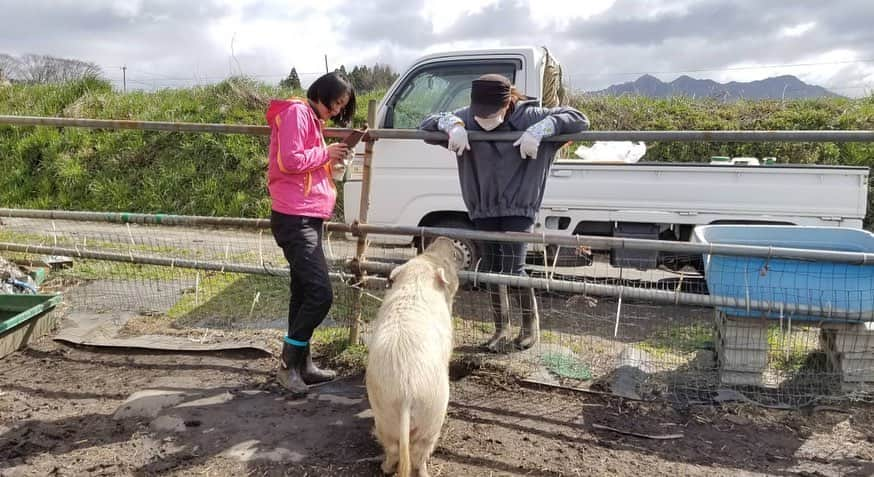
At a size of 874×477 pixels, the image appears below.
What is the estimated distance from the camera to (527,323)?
14.3ft

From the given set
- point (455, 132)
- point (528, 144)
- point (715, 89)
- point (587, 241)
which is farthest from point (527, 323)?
point (715, 89)

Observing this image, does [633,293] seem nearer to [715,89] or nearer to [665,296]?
[665,296]

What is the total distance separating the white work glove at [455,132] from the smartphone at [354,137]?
0.57 m

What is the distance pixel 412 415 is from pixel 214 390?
6.17ft

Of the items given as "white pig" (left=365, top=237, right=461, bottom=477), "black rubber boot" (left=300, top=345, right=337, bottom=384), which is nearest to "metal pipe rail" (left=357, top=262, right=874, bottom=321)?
"white pig" (left=365, top=237, right=461, bottom=477)

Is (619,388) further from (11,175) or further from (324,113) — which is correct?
(11,175)

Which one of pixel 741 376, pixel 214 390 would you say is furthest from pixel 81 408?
pixel 741 376

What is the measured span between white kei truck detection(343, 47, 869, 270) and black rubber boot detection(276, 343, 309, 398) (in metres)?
2.24

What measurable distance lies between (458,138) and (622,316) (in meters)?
2.16

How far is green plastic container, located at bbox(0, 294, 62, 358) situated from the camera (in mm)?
4520

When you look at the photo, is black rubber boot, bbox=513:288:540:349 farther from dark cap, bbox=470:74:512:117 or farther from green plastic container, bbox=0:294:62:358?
green plastic container, bbox=0:294:62:358

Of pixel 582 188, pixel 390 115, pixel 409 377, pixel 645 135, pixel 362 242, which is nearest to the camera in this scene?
pixel 409 377

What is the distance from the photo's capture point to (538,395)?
3.88 meters

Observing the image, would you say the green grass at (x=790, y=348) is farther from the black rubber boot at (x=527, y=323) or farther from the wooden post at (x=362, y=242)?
the wooden post at (x=362, y=242)
